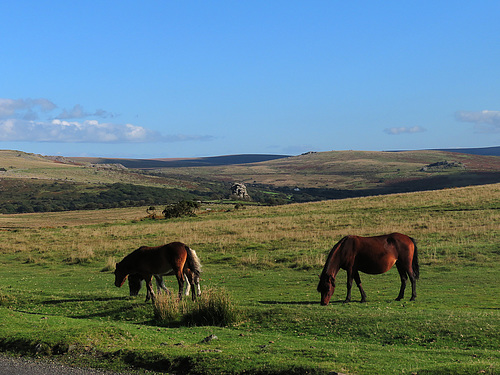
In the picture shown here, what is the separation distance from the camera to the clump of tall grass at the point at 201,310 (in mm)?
13477

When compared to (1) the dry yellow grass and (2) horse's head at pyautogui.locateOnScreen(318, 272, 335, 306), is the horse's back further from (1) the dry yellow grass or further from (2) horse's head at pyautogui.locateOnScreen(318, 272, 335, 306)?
(1) the dry yellow grass

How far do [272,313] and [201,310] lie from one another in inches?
73.8

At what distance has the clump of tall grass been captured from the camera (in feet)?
44.2

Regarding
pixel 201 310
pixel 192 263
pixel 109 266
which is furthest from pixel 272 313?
pixel 109 266

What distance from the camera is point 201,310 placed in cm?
1388

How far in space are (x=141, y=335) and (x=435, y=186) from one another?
154887 millimetres

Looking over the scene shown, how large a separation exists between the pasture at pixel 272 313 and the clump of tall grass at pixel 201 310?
0.62ft

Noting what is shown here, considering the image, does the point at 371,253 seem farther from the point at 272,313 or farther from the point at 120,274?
A: the point at 120,274

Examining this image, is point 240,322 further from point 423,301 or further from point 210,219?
point 210,219

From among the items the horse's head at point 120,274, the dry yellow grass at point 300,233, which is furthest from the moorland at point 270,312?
the horse's head at point 120,274

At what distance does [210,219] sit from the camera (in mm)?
54625

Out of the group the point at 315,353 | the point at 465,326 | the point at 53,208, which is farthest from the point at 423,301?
the point at 53,208

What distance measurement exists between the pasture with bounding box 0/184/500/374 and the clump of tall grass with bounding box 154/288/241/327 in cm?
19

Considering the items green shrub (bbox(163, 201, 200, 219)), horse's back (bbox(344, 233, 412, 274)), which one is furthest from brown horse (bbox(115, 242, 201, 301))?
green shrub (bbox(163, 201, 200, 219))
